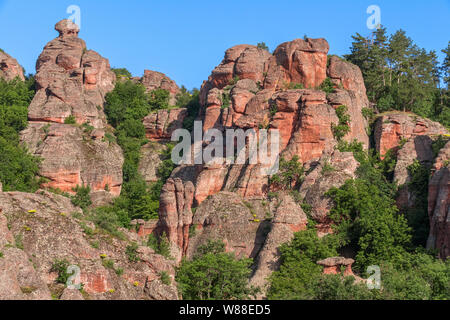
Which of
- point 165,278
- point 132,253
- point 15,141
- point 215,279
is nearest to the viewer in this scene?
point 165,278

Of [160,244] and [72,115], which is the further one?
[72,115]

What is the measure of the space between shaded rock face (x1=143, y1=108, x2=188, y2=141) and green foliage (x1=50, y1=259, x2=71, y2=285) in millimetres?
38051

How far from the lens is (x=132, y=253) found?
177ft

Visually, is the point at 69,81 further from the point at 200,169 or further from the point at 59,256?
the point at 59,256

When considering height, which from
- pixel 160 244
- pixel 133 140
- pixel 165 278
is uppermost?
pixel 133 140

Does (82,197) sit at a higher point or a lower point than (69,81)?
lower

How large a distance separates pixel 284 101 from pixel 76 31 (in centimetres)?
3100

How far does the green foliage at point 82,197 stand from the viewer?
2677 inches

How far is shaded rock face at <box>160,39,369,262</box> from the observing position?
224ft

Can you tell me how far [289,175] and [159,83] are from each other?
3213 cm

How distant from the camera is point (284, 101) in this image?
7212 cm

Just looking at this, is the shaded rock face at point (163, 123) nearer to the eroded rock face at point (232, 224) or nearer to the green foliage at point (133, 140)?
the green foliage at point (133, 140)

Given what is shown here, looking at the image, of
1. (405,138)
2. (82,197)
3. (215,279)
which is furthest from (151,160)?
(215,279)

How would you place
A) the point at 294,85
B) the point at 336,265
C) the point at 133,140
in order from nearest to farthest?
1. the point at 336,265
2. the point at 294,85
3. the point at 133,140
